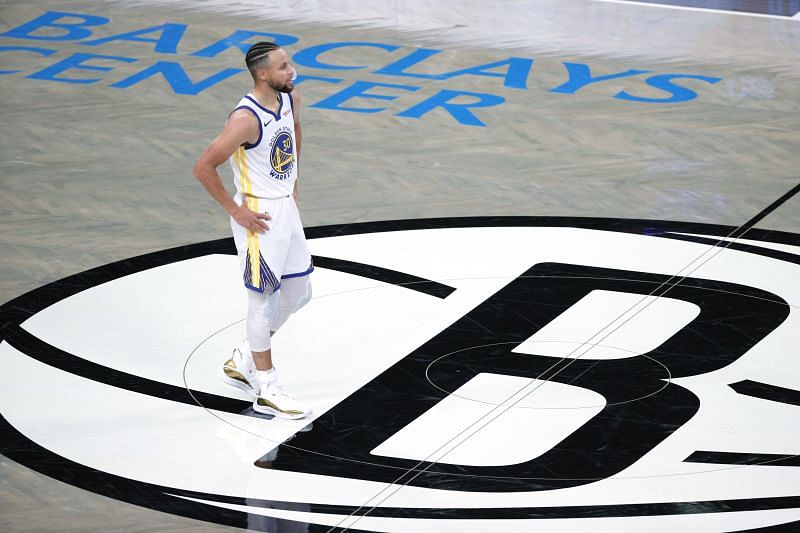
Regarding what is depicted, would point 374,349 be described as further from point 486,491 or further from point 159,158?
point 159,158

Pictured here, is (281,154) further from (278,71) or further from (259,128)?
(278,71)

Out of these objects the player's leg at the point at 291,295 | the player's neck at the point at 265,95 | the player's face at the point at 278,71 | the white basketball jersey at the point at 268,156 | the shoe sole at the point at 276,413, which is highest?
the player's face at the point at 278,71

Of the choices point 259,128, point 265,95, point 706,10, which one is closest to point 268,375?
point 259,128

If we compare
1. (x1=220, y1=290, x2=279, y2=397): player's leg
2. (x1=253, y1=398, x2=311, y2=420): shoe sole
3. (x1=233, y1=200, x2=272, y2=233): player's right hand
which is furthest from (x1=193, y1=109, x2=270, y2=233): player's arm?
(x1=253, y1=398, x2=311, y2=420): shoe sole

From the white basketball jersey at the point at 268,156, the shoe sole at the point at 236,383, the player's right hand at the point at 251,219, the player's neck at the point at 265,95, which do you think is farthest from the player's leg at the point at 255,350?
the player's neck at the point at 265,95

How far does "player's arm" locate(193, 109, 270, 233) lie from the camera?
16.4ft

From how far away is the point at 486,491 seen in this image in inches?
189

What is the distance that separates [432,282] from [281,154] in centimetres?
179

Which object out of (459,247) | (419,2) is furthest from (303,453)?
(419,2)

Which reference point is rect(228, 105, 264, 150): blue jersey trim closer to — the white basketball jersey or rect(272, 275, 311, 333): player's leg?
the white basketball jersey

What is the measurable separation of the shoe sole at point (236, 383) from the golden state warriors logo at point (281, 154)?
91cm

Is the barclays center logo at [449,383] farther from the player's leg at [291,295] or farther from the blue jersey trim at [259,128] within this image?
the blue jersey trim at [259,128]

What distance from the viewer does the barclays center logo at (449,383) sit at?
4773 millimetres

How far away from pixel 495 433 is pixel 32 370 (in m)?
2.03
